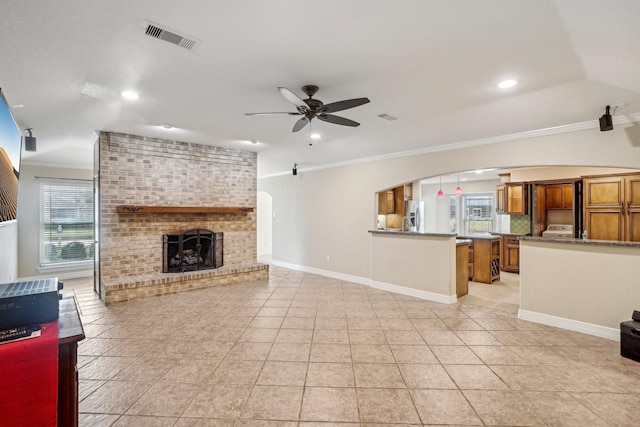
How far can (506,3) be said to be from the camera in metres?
1.66

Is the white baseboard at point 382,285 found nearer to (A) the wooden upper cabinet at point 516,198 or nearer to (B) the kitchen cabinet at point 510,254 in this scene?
(B) the kitchen cabinet at point 510,254

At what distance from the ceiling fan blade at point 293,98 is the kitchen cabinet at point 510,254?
21.9ft

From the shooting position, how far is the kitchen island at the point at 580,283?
332cm

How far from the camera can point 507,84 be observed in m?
2.68

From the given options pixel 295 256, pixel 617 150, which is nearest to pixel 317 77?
pixel 617 150

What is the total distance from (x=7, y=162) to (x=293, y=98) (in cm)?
216

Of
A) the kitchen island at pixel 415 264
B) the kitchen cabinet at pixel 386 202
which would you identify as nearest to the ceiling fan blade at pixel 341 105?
the kitchen island at pixel 415 264

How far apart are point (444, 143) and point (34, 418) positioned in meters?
5.11

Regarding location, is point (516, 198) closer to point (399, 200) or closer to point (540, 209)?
point (540, 209)

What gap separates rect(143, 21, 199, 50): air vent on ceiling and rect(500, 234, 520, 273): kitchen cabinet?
25.2 ft

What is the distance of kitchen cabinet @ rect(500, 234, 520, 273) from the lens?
709 cm

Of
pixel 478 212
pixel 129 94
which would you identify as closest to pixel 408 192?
pixel 478 212

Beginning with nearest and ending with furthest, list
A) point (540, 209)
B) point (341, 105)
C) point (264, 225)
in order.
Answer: point (341, 105), point (540, 209), point (264, 225)

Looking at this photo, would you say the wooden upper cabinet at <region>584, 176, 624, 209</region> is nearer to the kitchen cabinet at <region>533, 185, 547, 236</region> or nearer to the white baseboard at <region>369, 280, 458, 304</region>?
the kitchen cabinet at <region>533, 185, 547, 236</region>
